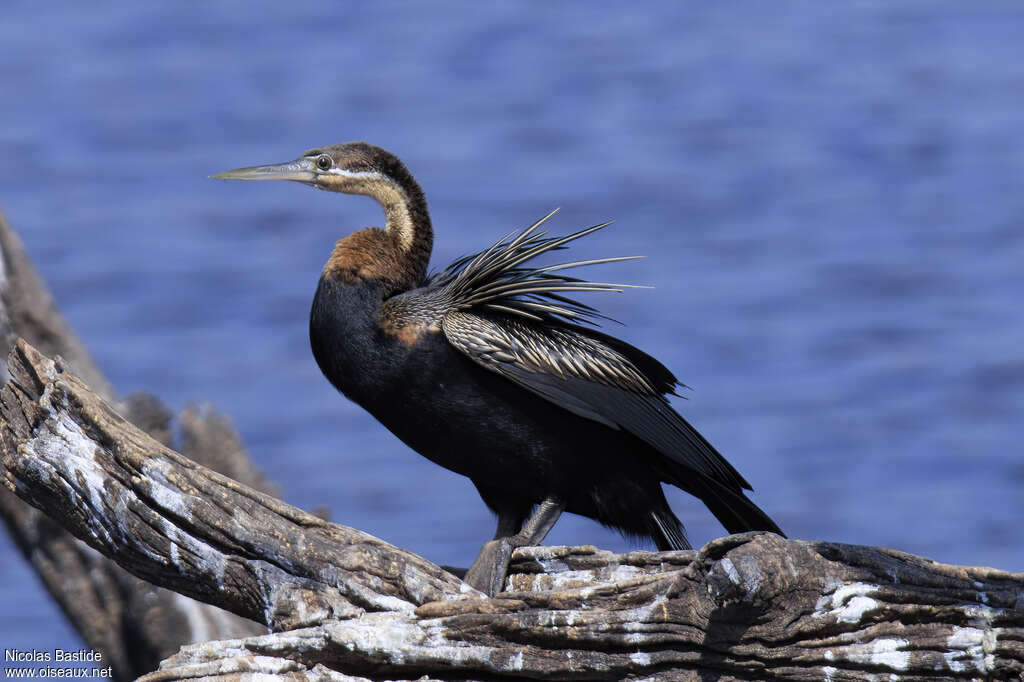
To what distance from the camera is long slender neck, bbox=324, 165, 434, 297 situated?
5.57 metres

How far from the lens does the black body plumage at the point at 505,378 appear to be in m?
5.27

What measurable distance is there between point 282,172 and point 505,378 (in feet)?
4.33

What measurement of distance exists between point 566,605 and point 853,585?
2.73 feet

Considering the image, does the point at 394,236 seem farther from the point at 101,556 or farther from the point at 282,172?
the point at 101,556

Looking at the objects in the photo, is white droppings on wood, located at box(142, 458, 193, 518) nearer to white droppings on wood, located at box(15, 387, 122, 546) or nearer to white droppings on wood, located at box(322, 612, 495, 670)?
white droppings on wood, located at box(15, 387, 122, 546)

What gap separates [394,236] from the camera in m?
5.70

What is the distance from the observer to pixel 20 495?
195 inches

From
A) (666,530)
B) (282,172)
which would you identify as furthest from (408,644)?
(282,172)

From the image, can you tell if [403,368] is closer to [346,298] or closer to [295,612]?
[346,298]

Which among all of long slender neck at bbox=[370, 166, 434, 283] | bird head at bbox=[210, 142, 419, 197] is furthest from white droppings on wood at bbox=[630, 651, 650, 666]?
bird head at bbox=[210, 142, 419, 197]

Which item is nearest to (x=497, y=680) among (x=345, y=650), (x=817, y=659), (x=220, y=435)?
(x=345, y=650)

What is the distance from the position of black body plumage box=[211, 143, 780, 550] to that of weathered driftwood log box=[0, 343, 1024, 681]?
0.69 m

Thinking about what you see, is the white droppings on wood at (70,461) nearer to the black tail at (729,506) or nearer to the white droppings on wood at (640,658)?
the white droppings on wood at (640,658)

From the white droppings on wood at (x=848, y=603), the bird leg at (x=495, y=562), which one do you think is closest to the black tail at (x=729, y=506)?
the bird leg at (x=495, y=562)
